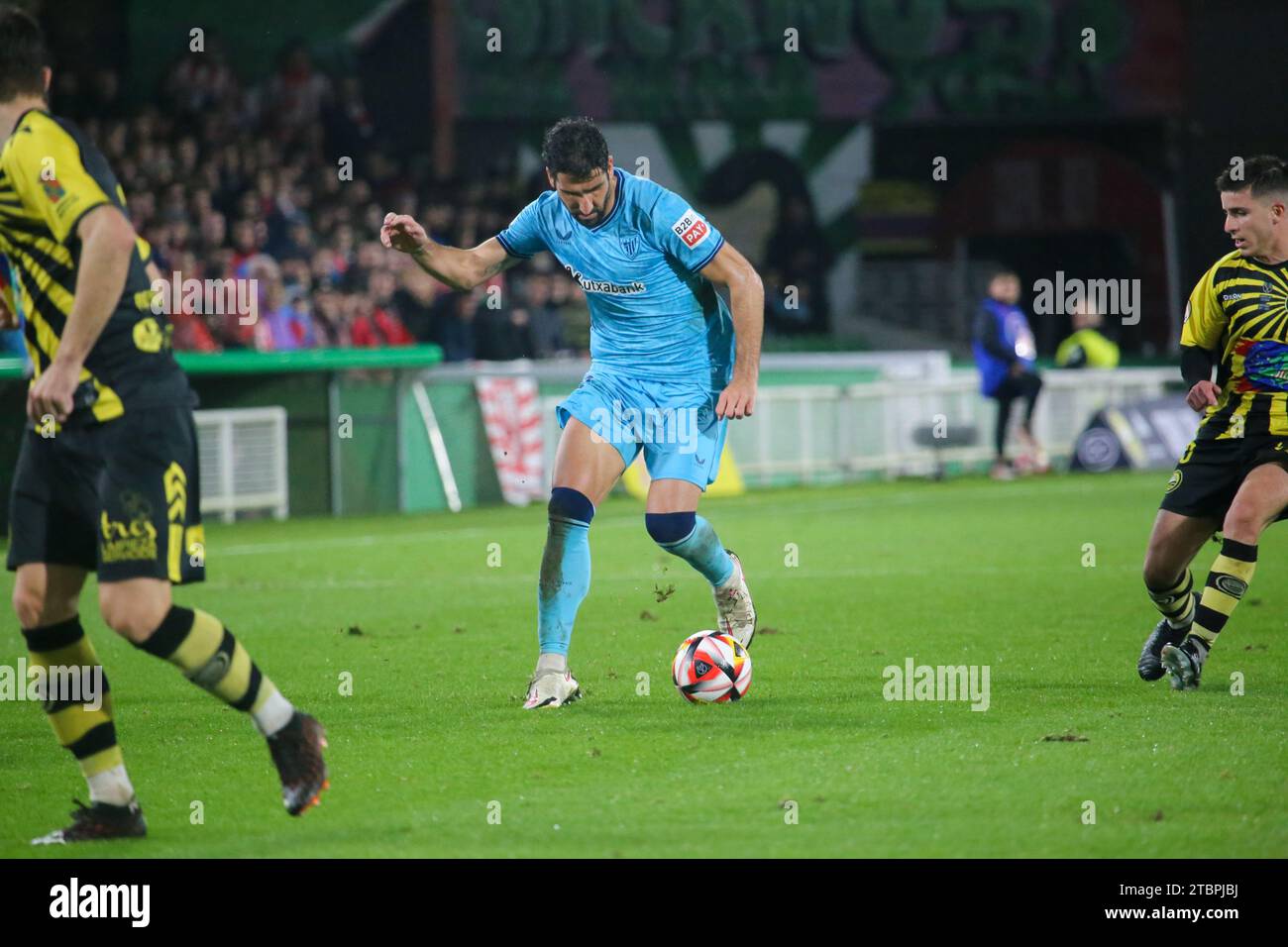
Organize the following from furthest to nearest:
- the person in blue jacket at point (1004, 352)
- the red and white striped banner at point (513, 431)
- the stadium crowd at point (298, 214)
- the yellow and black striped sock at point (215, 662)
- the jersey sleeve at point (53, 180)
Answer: the person in blue jacket at point (1004, 352) → the stadium crowd at point (298, 214) → the red and white striped banner at point (513, 431) → the yellow and black striped sock at point (215, 662) → the jersey sleeve at point (53, 180)

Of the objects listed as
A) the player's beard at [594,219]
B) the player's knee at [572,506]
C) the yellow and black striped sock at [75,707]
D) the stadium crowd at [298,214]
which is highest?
the stadium crowd at [298,214]

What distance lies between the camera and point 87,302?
16.9ft

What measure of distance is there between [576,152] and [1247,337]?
263cm

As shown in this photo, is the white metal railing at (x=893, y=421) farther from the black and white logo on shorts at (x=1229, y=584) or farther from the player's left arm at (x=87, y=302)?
the player's left arm at (x=87, y=302)

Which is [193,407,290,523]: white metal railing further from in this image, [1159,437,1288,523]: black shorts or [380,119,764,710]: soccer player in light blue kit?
[1159,437,1288,523]: black shorts

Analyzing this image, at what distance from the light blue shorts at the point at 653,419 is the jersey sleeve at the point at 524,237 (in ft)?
1.82

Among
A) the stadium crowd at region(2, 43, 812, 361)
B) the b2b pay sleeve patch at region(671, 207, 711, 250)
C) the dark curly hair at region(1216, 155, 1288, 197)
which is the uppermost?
the stadium crowd at region(2, 43, 812, 361)

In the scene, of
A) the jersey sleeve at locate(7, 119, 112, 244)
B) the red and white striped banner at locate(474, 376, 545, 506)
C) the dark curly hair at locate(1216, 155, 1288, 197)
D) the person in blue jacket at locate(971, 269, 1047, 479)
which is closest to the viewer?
the jersey sleeve at locate(7, 119, 112, 244)

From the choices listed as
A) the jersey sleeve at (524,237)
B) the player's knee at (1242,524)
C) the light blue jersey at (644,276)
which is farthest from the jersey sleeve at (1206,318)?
the jersey sleeve at (524,237)

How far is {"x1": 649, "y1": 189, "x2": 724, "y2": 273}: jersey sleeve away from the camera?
7.59 m

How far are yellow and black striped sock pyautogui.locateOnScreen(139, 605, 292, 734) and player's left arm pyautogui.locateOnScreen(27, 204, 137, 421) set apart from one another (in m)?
0.64

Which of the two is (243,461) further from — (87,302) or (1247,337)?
(87,302)

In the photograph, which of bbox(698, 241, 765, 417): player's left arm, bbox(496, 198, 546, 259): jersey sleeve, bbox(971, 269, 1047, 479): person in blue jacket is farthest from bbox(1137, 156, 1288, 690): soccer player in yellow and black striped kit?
bbox(971, 269, 1047, 479): person in blue jacket

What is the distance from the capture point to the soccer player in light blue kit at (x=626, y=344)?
752cm
